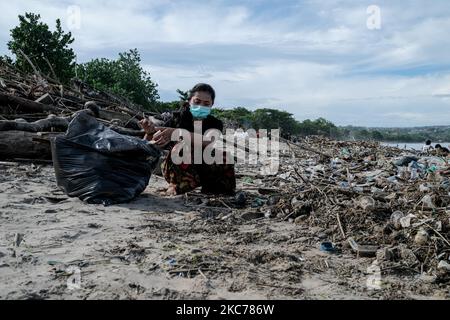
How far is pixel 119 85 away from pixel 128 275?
1735cm

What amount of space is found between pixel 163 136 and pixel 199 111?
0.42 meters

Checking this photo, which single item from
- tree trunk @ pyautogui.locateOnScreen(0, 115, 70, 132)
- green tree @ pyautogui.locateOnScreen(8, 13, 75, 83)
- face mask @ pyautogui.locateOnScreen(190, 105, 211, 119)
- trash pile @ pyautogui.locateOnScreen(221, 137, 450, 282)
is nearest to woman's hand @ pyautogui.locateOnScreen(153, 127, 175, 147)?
face mask @ pyautogui.locateOnScreen(190, 105, 211, 119)

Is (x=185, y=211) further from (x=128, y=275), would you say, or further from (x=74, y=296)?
(x=74, y=296)

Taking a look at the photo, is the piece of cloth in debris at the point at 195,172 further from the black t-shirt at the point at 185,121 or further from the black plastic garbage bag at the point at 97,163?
the black plastic garbage bag at the point at 97,163

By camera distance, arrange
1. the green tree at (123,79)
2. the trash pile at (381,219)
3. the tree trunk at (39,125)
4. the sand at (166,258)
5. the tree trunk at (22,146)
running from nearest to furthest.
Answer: the sand at (166,258) → the trash pile at (381,219) → the tree trunk at (22,146) → the tree trunk at (39,125) → the green tree at (123,79)

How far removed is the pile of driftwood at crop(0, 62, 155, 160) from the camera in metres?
4.71

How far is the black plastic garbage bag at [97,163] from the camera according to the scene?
3.29m

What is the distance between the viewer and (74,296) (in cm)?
166

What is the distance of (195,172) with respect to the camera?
3.85 metres

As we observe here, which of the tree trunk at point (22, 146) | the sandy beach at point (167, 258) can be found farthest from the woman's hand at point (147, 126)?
the tree trunk at point (22, 146)

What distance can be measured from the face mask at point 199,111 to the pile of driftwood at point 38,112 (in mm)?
977

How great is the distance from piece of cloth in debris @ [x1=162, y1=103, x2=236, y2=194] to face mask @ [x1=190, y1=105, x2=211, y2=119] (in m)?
0.04

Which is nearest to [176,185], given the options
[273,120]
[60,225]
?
[60,225]

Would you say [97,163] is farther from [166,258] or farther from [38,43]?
[38,43]
